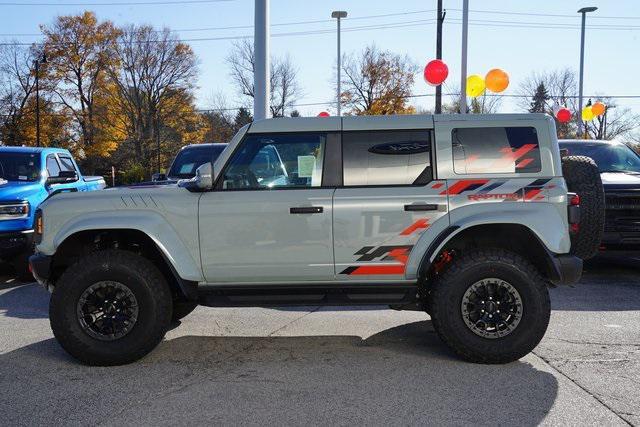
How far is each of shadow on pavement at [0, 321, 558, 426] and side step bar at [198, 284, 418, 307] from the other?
506 mm

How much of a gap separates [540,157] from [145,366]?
Answer: 143 inches

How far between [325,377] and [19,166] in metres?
7.06

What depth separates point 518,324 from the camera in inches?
178

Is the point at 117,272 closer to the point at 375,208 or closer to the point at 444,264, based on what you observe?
the point at 375,208

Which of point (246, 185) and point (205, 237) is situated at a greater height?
point (246, 185)

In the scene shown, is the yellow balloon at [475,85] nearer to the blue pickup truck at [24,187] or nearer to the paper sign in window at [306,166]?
the blue pickup truck at [24,187]

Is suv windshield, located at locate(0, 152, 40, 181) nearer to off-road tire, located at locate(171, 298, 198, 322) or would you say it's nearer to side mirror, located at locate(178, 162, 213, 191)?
off-road tire, located at locate(171, 298, 198, 322)

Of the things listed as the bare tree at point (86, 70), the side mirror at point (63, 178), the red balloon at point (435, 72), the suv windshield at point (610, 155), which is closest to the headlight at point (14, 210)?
the side mirror at point (63, 178)

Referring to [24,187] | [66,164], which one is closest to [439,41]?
[66,164]

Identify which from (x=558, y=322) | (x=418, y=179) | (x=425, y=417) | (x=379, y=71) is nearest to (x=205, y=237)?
(x=418, y=179)

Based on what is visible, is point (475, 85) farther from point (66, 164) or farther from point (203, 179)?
point (203, 179)

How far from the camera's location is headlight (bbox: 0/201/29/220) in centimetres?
800

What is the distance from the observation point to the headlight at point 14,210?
315 inches

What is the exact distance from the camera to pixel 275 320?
6180mm
